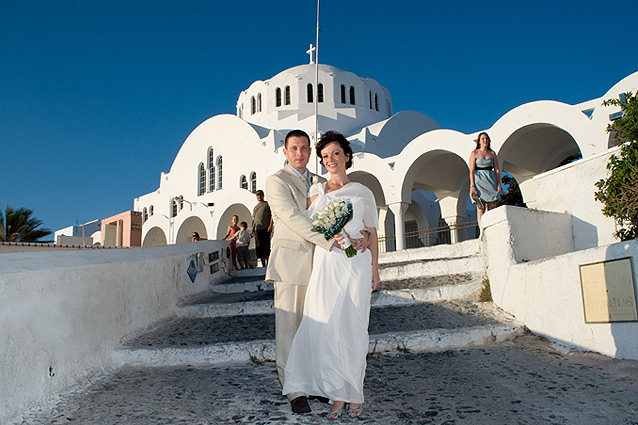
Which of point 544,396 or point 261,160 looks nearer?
point 544,396

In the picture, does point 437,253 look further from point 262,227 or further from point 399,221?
point 399,221

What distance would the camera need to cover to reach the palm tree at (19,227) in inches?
1092

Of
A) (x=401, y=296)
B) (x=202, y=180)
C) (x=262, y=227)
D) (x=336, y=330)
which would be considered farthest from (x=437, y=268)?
(x=202, y=180)

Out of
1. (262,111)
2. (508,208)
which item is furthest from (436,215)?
(508,208)

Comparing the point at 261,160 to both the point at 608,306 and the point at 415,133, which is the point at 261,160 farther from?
the point at 608,306

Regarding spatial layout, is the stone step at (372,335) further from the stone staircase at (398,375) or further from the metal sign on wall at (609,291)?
the metal sign on wall at (609,291)

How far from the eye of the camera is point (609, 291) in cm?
358

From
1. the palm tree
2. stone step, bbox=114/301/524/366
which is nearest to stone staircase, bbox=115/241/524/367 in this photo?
stone step, bbox=114/301/524/366

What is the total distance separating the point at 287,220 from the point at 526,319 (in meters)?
2.67

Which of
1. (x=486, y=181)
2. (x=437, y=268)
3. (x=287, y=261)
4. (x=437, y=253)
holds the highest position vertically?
(x=486, y=181)

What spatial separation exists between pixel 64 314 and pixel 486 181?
219 inches

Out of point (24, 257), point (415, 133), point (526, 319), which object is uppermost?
point (415, 133)

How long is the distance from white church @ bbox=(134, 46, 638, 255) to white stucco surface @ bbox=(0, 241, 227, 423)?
15.8 ft

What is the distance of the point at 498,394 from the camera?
2.92 m
